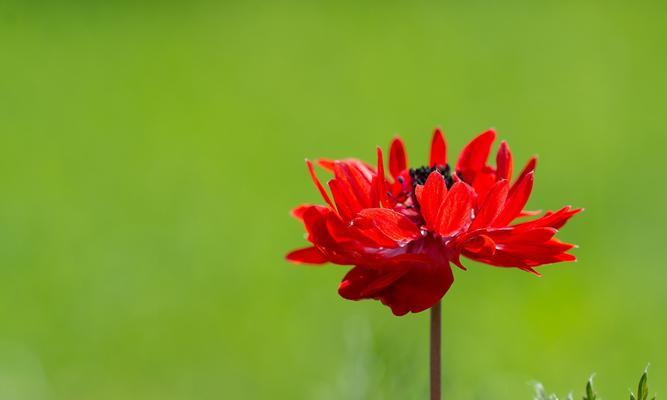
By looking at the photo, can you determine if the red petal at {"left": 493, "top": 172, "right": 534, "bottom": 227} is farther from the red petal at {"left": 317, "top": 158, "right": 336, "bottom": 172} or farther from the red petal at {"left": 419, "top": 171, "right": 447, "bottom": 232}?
the red petal at {"left": 317, "top": 158, "right": 336, "bottom": 172}

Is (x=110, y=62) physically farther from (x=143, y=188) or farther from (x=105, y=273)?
(x=105, y=273)

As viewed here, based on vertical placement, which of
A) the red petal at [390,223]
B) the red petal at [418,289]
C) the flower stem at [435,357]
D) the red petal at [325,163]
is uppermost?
the red petal at [325,163]

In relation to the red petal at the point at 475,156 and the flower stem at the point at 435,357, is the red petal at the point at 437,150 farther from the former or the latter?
the flower stem at the point at 435,357

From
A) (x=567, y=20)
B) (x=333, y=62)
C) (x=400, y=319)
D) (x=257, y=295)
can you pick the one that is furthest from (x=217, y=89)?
(x=400, y=319)

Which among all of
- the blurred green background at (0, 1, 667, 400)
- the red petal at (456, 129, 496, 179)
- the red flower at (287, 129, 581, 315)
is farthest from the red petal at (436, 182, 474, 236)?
the blurred green background at (0, 1, 667, 400)

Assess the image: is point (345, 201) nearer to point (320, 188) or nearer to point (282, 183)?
point (320, 188)

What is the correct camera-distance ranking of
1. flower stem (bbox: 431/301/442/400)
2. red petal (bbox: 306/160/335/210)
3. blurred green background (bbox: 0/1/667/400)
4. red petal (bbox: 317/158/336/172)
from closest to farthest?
flower stem (bbox: 431/301/442/400) < red petal (bbox: 306/160/335/210) < red petal (bbox: 317/158/336/172) < blurred green background (bbox: 0/1/667/400)

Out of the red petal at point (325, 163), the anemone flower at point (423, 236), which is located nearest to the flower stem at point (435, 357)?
the anemone flower at point (423, 236)

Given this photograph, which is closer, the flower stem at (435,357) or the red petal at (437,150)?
the flower stem at (435,357)

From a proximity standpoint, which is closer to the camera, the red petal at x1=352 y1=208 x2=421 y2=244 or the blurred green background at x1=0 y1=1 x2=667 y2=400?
the red petal at x1=352 y1=208 x2=421 y2=244
